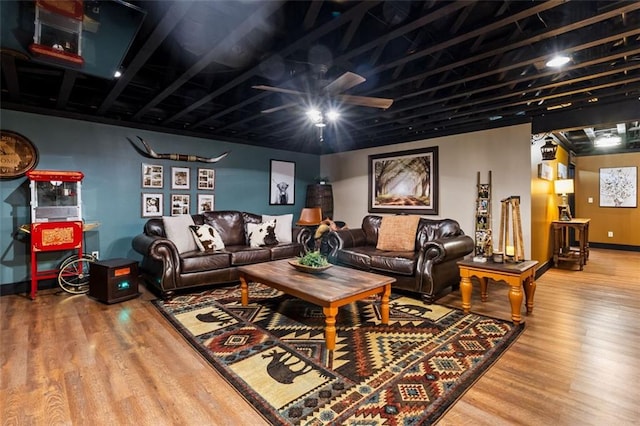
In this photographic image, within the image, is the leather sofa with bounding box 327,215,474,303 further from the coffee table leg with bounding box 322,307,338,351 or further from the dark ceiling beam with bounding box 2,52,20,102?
the dark ceiling beam with bounding box 2,52,20,102

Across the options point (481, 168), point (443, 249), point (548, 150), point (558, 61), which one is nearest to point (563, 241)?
point (548, 150)

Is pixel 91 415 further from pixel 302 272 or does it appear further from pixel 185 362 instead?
pixel 302 272

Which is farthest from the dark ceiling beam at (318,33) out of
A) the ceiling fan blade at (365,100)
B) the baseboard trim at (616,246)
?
the baseboard trim at (616,246)

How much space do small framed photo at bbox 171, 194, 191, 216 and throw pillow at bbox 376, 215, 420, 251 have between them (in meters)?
3.30

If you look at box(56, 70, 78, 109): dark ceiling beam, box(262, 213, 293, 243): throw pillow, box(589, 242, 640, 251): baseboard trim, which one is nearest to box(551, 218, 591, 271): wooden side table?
box(589, 242, 640, 251): baseboard trim

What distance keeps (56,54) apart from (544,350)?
436cm

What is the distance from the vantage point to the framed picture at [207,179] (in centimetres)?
540

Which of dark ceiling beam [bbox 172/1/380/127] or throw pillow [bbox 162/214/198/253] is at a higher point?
dark ceiling beam [bbox 172/1/380/127]

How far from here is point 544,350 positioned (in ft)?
8.11

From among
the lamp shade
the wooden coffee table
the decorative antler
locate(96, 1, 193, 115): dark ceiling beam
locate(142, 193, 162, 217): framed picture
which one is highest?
locate(96, 1, 193, 115): dark ceiling beam

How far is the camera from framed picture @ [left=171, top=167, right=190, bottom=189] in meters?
5.12

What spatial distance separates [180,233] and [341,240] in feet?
7.56

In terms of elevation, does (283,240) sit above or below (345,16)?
below

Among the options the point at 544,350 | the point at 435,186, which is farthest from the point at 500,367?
the point at 435,186
